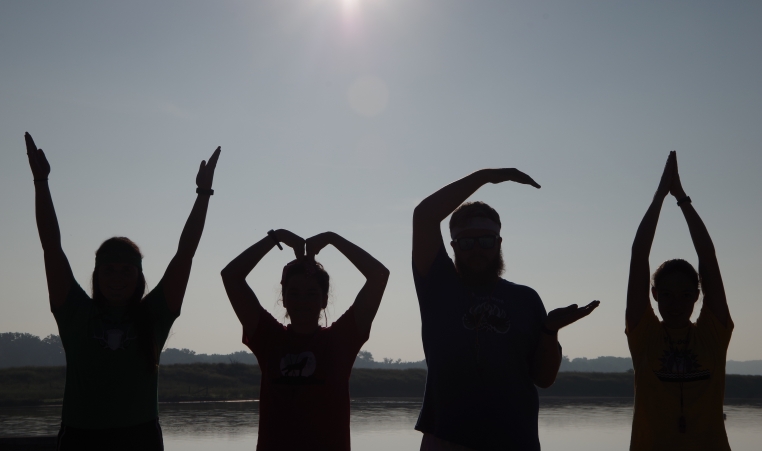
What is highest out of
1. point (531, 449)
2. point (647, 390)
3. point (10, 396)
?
point (647, 390)

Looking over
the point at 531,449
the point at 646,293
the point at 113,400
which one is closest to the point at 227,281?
the point at 113,400

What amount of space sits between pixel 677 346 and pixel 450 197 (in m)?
1.63

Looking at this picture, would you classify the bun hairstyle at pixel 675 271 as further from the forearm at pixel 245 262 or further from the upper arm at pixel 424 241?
the forearm at pixel 245 262

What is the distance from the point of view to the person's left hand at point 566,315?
11.5 ft

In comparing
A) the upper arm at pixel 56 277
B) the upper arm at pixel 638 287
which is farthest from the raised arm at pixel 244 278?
the upper arm at pixel 638 287

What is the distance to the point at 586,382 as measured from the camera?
150ft

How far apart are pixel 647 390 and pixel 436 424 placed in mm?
1304

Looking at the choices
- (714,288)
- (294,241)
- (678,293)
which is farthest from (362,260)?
(714,288)

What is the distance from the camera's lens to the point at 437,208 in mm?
3957

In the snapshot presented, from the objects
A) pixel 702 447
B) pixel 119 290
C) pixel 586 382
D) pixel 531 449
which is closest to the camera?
pixel 531 449

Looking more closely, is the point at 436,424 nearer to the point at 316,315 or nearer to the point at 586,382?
the point at 316,315

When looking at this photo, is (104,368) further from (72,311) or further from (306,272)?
(306,272)

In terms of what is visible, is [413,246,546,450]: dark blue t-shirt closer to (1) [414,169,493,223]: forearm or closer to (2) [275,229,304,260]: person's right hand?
(1) [414,169,493,223]: forearm

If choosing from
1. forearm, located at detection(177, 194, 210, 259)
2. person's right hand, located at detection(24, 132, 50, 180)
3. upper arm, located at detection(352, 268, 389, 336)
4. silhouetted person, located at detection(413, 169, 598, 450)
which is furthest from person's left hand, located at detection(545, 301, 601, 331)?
person's right hand, located at detection(24, 132, 50, 180)
